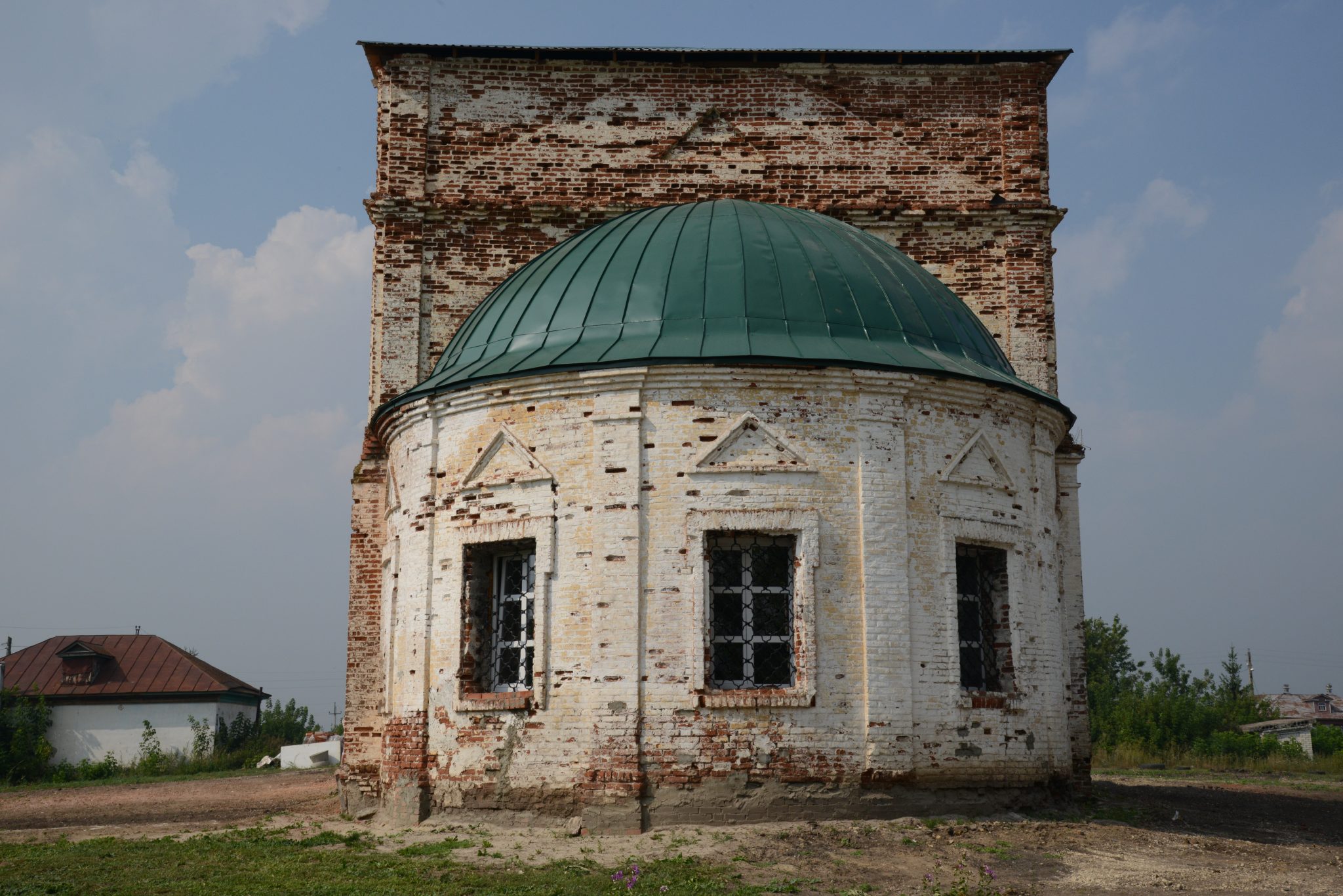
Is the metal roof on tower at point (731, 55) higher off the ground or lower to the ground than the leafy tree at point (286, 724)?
higher

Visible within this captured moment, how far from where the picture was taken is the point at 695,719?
11.2 meters

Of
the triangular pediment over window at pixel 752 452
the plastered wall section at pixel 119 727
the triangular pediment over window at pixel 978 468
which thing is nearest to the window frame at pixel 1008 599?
the triangular pediment over window at pixel 978 468

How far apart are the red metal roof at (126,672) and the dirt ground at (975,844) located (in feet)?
62.0

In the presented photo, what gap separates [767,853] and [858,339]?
16.9 feet

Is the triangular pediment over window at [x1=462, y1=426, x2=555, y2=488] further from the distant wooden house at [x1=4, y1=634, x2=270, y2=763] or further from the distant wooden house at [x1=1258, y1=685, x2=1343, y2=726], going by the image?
the distant wooden house at [x1=1258, y1=685, x2=1343, y2=726]

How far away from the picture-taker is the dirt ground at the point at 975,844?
9.27 m

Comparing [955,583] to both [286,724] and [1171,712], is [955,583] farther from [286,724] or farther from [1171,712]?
[286,724]

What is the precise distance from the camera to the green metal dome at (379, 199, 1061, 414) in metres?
12.1

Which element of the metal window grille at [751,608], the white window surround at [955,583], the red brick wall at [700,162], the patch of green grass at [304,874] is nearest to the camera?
the patch of green grass at [304,874]

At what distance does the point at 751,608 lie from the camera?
1173cm

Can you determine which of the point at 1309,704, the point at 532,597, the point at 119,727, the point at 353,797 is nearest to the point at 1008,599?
the point at 532,597

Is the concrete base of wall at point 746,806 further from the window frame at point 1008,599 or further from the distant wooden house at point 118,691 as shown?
the distant wooden house at point 118,691

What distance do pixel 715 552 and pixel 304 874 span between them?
4564 millimetres

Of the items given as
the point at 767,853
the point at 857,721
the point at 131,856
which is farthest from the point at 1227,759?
the point at 131,856
